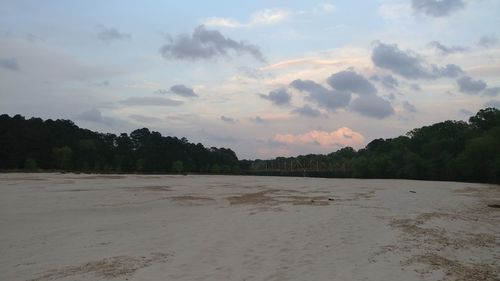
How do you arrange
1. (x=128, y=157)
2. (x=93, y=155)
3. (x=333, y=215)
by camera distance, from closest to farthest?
(x=333, y=215) < (x=93, y=155) < (x=128, y=157)

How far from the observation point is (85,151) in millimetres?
101750

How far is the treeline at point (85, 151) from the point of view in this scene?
88.4 metres

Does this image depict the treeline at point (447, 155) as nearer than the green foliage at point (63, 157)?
Yes

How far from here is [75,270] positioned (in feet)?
33.4

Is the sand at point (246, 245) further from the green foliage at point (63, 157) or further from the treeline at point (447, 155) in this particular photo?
the green foliage at point (63, 157)

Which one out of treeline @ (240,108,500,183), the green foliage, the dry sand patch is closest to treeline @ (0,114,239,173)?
the green foliage

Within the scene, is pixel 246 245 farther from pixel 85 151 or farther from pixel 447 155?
pixel 85 151

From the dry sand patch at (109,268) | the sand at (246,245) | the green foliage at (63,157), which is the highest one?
the green foliage at (63,157)

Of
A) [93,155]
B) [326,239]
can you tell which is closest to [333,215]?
[326,239]

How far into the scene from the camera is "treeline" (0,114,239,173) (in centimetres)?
8844

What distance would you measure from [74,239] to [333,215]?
11192 millimetres

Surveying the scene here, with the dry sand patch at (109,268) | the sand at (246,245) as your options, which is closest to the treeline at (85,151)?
the sand at (246,245)

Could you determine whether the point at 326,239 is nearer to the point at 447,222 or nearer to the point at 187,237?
the point at 187,237

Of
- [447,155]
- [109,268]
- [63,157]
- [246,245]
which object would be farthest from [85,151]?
[109,268]
